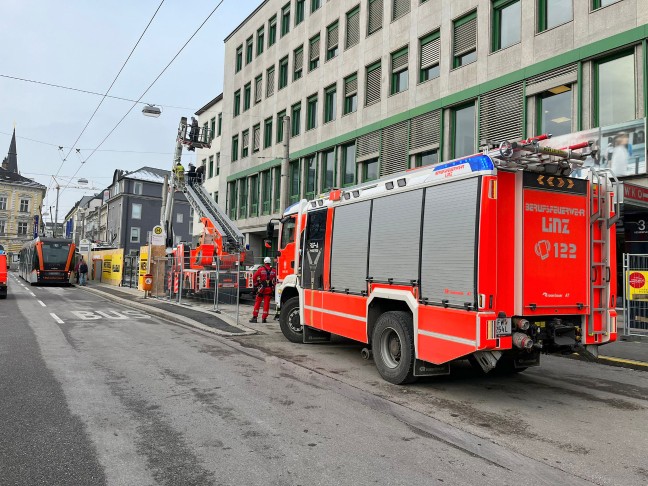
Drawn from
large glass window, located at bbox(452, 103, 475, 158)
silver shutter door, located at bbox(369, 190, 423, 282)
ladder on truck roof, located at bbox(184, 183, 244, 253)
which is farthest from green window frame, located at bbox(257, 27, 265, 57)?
silver shutter door, located at bbox(369, 190, 423, 282)

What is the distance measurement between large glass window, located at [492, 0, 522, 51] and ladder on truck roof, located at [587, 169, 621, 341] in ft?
36.6

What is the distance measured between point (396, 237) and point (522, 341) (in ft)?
6.93

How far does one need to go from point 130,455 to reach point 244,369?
342 centimetres

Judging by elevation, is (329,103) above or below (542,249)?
above

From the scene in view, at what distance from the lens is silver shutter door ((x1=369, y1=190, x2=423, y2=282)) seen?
6.35m

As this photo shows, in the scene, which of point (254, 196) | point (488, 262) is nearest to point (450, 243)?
point (488, 262)

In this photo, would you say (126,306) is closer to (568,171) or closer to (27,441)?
(27,441)

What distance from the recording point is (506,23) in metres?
16.1

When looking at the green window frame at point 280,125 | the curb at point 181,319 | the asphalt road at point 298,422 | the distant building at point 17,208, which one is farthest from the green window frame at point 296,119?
the distant building at point 17,208

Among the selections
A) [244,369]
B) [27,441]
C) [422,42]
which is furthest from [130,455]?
[422,42]

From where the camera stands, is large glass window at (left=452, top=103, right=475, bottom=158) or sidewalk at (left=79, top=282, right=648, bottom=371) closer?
sidewalk at (left=79, top=282, right=648, bottom=371)

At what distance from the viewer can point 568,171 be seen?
6043 mm

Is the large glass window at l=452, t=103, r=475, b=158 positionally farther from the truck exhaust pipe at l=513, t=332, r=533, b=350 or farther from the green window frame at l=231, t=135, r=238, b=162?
the green window frame at l=231, t=135, r=238, b=162

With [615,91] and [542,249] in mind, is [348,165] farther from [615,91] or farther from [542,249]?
[542,249]
